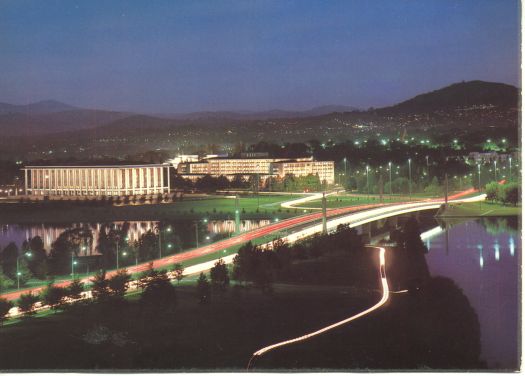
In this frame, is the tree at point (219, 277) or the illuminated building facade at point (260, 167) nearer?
the tree at point (219, 277)

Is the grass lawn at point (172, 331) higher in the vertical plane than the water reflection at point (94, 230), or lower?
lower

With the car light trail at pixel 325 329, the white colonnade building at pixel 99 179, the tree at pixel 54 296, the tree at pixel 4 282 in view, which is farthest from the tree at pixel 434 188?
the tree at pixel 54 296

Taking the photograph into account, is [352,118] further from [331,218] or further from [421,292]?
[421,292]

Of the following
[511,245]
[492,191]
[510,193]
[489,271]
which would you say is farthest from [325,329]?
[492,191]

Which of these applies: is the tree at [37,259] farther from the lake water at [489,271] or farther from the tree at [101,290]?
the lake water at [489,271]

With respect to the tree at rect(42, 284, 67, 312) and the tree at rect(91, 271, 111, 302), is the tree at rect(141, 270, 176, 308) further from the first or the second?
the tree at rect(42, 284, 67, 312)

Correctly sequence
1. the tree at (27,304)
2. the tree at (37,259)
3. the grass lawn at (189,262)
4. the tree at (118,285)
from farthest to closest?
the tree at (37,259) < the grass lawn at (189,262) < the tree at (118,285) < the tree at (27,304)
